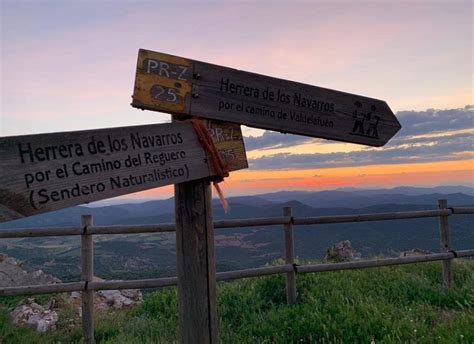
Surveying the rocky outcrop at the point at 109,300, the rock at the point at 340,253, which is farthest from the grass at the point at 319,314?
the rock at the point at 340,253

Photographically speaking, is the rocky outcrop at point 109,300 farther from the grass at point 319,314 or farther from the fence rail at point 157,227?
the fence rail at point 157,227

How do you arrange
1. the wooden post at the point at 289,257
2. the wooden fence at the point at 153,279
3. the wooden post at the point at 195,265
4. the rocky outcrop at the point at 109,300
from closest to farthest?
the wooden post at the point at 195,265 → the wooden fence at the point at 153,279 → the wooden post at the point at 289,257 → the rocky outcrop at the point at 109,300

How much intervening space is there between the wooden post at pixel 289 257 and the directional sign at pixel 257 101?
11.3 feet

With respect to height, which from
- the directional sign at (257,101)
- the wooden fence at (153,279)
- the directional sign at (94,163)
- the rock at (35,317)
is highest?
the directional sign at (257,101)

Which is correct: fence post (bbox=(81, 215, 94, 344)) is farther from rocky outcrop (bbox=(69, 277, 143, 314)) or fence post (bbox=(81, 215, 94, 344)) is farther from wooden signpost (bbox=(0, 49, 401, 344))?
wooden signpost (bbox=(0, 49, 401, 344))

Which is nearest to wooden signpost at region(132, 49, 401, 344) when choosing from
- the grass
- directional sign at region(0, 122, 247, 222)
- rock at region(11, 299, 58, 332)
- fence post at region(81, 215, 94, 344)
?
directional sign at region(0, 122, 247, 222)

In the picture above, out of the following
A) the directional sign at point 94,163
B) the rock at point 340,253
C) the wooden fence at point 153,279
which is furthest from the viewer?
the rock at point 340,253

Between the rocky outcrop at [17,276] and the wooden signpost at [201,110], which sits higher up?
the wooden signpost at [201,110]

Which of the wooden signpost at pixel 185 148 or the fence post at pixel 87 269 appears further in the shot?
the fence post at pixel 87 269

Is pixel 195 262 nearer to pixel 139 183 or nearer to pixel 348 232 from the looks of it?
pixel 139 183

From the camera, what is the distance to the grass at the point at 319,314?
4.28 metres

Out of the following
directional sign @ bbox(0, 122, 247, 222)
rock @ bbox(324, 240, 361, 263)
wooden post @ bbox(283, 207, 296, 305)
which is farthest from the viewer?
rock @ bbox(324, 240, 361, 263)

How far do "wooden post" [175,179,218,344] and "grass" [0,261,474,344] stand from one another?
1.92 m

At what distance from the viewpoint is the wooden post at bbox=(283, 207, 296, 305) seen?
6270 millimetres
